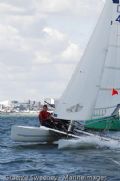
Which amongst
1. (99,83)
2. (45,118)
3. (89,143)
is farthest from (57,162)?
(45,118)

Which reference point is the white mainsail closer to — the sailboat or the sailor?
the sailboat

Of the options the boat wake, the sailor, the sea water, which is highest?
the sailor

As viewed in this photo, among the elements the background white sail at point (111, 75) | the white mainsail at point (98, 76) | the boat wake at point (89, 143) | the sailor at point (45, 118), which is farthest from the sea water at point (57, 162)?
the background white sail at point (111, 75)

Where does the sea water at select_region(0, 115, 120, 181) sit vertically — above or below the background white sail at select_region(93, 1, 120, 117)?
below

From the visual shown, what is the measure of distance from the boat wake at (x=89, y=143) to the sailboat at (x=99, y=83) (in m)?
0.69

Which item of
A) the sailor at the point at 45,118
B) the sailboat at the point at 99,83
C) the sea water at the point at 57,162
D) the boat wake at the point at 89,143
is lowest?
the sea water at the point at 57,162

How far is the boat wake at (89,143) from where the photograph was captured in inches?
1190

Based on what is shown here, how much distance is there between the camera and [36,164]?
82.8ft

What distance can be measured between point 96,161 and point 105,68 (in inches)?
235

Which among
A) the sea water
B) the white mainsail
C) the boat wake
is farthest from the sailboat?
the sea water

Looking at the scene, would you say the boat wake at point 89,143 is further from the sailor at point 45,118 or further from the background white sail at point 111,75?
the sailor at point 45,118

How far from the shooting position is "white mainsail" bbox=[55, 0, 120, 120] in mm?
30422

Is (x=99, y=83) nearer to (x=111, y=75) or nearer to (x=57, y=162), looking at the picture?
(x=111, y=75)

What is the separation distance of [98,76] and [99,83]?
1.00 feet
